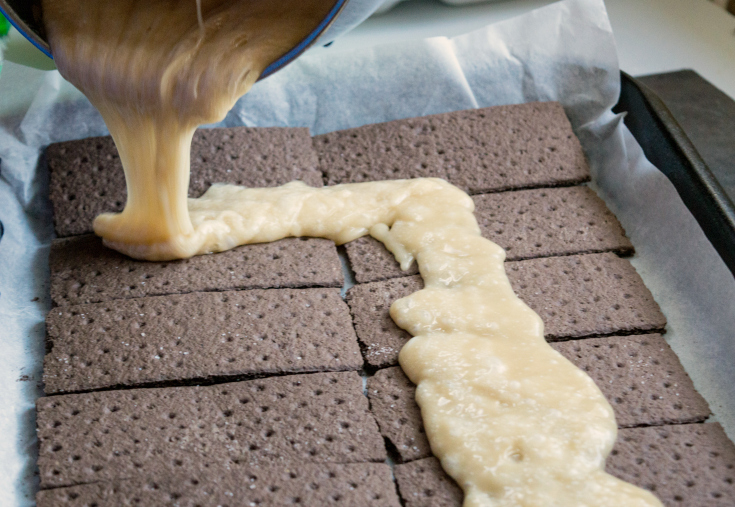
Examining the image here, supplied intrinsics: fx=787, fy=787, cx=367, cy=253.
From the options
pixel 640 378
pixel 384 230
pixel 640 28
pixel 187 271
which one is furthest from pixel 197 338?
pixel 640 28

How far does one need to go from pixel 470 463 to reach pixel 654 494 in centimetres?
→ 32

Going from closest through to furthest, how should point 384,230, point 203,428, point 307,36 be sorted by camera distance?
point 203,428
point 307,36
point 384,230

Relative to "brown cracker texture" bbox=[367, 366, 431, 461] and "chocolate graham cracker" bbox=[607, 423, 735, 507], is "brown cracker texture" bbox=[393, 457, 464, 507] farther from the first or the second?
"chocolate graham cracker" bbox=[607, 423, 735, 507]

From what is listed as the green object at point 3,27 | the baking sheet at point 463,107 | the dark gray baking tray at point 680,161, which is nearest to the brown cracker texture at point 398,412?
the baking sheet at point 463,107

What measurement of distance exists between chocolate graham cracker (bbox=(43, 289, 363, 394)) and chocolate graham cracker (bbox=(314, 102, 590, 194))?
1.59 ft

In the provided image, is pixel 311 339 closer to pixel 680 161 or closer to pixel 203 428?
pixel 203 428

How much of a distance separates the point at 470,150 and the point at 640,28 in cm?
118

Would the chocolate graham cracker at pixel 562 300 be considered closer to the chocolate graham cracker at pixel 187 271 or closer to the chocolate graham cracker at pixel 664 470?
the chocolate graham cracker at pixel 187 271

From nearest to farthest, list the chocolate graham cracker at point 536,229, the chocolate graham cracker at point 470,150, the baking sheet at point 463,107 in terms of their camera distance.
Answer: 1. the baking sheet at point 463,107
2. the chocolate graham cracker at point 536,229
3. the chocolate graham cracker at point 470,150

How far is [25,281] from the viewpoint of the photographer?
73.9 inches

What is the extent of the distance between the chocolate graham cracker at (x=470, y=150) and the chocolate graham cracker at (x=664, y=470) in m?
0.83

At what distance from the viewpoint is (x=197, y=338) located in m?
1.66

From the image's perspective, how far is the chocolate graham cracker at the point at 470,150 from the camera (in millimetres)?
2100

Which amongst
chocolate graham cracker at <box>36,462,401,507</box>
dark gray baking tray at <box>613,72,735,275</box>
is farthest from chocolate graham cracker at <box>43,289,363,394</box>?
dark gray baking tray at <box>613,72,735,275</box>
